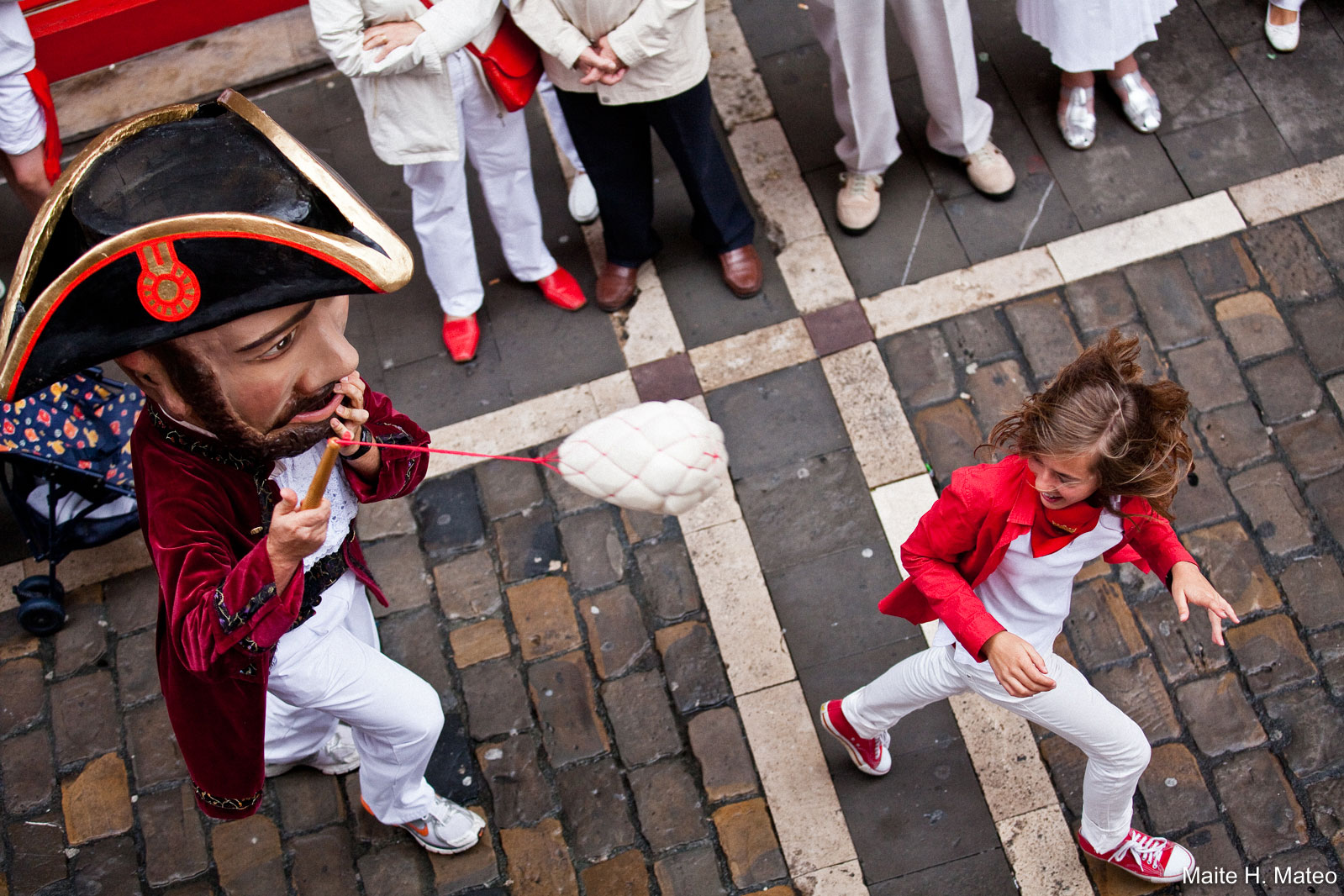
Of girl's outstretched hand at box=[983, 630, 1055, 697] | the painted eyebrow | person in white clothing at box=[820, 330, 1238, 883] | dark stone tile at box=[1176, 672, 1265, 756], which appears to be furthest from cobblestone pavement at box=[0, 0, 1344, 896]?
the painted eyebrow

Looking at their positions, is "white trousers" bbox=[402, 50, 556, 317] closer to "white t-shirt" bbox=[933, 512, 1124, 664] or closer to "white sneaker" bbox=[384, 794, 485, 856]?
"white sneaker" bbox=[384, 794, 485, 856]

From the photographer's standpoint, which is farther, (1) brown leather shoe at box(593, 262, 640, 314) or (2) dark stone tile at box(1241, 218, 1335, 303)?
(1) brown leather shoe at box(593, 262, 640, 314)

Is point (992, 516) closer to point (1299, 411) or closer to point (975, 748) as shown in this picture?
point (975, 748)

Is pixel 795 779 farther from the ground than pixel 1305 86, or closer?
closer

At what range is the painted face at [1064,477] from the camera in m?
2.67

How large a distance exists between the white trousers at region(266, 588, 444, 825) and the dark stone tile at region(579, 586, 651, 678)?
0.84 metres

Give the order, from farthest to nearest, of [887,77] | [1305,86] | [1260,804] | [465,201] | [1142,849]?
1. [1305,86]
2. [887,77]
3. [465,201]
4. [1260,804]
5. [1142,849]

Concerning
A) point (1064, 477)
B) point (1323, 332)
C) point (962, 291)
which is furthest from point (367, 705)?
point (1323, 332)

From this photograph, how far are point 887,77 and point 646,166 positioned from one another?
114 cm

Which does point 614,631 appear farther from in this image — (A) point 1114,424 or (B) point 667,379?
(A) point 1114,424

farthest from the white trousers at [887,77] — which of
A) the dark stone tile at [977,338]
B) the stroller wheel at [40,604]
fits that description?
the stroller wheel at [40,604]

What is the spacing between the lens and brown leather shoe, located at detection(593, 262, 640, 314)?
196 inches

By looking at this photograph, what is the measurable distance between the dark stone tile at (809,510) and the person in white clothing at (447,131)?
4.32 ft

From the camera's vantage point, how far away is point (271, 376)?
8.21 ft
